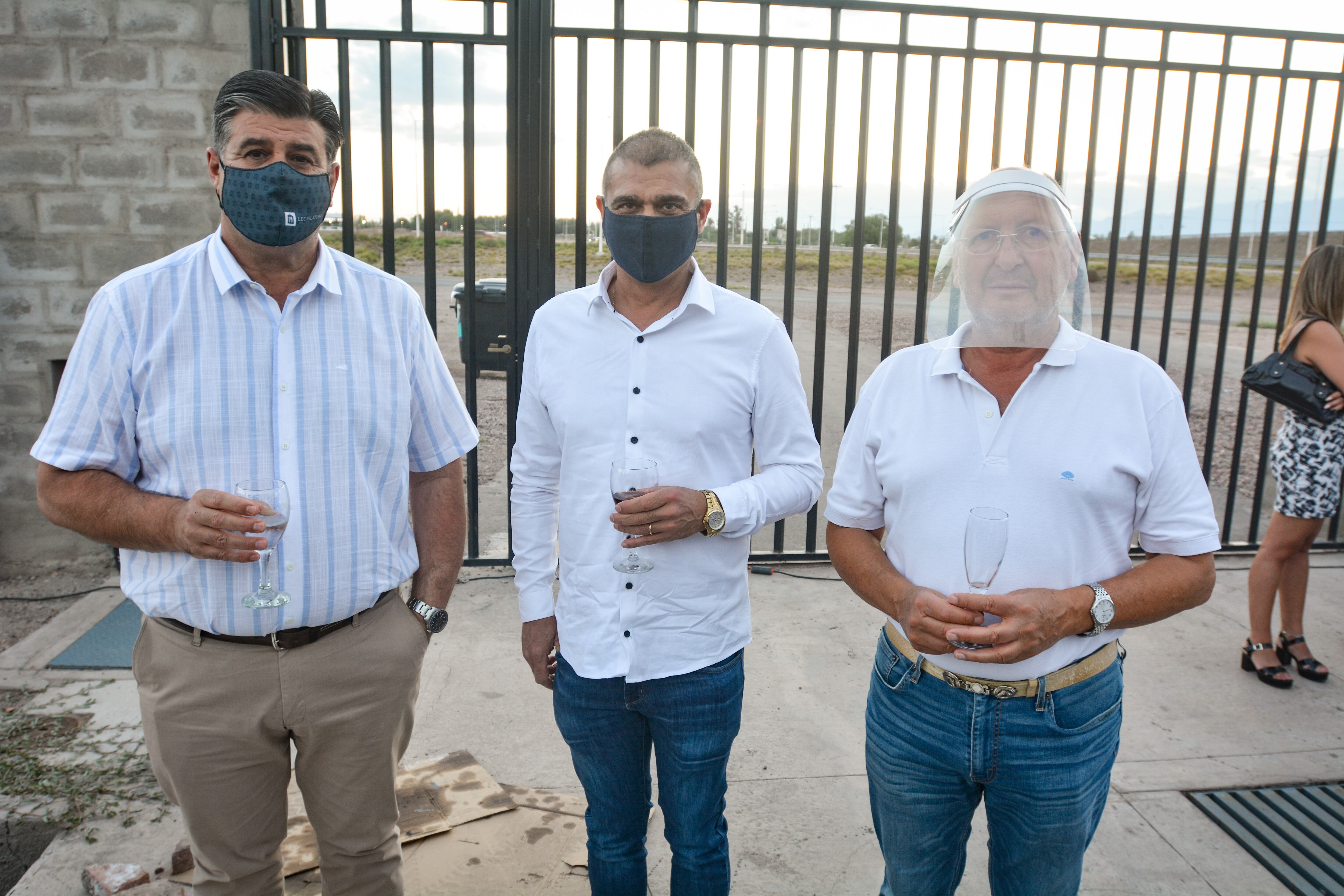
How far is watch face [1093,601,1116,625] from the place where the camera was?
155cm

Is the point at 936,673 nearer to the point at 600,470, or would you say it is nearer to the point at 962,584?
the point at 962,584

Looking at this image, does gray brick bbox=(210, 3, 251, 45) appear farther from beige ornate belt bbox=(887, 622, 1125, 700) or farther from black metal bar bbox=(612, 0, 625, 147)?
beige ornate belt bbox=(887, 622, 1125, 700)

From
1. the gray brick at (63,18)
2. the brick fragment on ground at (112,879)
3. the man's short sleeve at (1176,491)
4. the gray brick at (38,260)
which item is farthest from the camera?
the gray brick at (38,260)

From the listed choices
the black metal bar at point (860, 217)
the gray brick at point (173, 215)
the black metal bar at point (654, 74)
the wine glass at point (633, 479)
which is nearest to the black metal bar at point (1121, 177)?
the black metal bar at point (860, 217)

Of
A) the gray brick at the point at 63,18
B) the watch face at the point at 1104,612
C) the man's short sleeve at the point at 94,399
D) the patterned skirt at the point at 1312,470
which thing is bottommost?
the patterned skirt at the point at 1312,470

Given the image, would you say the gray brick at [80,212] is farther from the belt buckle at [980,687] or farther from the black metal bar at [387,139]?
the belt buckle at [980,687]

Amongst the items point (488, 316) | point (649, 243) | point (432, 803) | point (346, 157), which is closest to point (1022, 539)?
point (649, 243)

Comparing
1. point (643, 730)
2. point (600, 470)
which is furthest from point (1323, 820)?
point (600, 470)

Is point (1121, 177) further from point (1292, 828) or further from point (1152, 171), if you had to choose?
point (1292, 828)

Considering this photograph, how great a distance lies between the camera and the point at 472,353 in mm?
4242

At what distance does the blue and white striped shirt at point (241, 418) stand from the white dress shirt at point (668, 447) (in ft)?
1.16

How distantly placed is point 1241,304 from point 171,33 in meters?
35.4

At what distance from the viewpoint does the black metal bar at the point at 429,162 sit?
13.1 feet

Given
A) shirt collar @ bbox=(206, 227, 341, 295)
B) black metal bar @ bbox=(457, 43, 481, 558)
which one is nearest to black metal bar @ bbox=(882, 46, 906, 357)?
black metal bar @ bbox=(457, 43, 481, 558)
